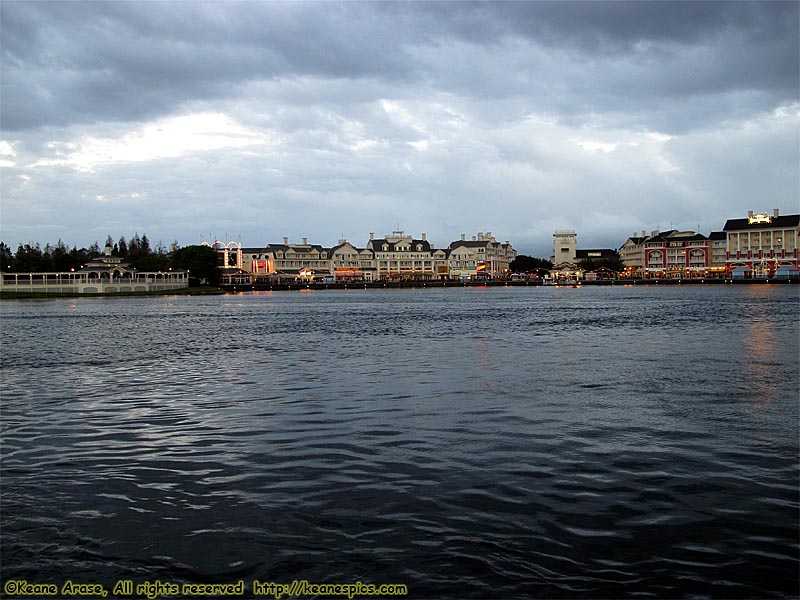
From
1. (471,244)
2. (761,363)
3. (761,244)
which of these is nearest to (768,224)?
(761,244)

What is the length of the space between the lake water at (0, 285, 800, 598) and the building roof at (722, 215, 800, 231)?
546 ft

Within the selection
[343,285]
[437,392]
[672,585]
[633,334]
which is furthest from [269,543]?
[343,285]

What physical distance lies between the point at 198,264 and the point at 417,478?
139 metres

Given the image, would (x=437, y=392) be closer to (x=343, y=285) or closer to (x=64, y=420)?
(x=64, y=420)

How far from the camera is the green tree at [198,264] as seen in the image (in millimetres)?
142000

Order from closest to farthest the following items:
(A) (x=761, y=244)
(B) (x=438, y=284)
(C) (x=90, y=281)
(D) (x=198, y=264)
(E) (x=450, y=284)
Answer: (C) (x=90, y=281) → (D) (x=198, y=264) → (B) (x=438, y=284) → (E) (x=450, y=284) → (A) (x=761, y=244)

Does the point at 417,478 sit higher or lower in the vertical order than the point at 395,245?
lower

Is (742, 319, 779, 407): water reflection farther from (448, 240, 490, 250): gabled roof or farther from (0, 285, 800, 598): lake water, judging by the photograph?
(448, 240, 490, 250): gabled roof

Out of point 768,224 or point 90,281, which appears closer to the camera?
point 90,281

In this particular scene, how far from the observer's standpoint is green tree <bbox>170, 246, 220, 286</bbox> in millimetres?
142000

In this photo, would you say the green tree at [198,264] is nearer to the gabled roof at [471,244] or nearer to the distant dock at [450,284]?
the distant dock at [450,284]

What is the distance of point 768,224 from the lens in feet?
554

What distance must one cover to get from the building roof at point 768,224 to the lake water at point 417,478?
16644cm

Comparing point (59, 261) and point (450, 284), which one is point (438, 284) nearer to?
point (450, 284)
